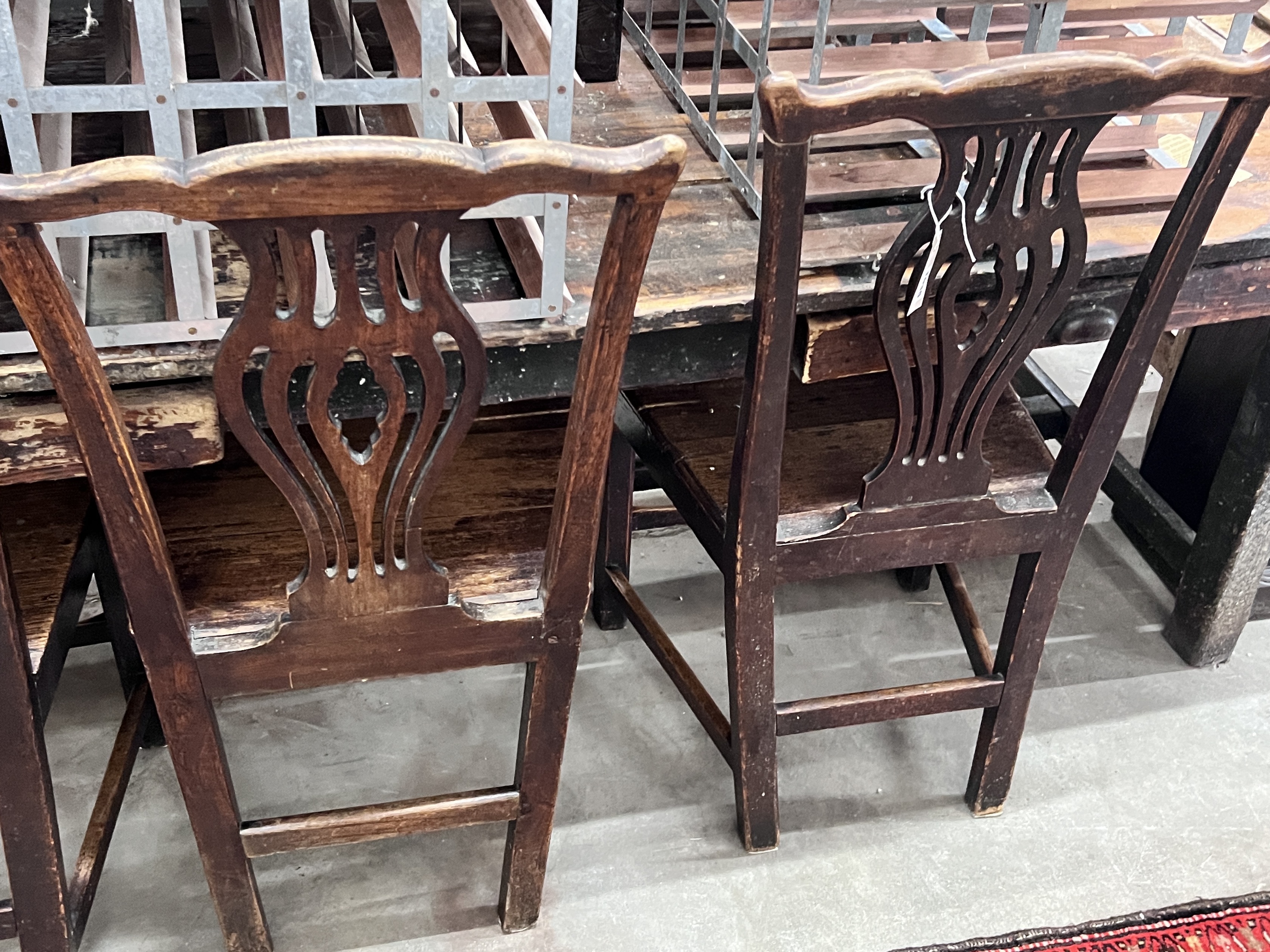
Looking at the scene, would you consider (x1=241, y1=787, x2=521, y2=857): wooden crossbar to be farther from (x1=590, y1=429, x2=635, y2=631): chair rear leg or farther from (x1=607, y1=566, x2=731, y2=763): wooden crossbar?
(x1=590, y1=429, x2=635, y2=631): chair rear leg

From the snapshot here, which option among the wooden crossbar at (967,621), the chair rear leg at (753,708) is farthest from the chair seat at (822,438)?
the wooden crossbar at (967,621)

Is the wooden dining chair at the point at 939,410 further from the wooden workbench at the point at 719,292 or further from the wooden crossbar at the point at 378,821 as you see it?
the wooden crossbar at the point at 378,821

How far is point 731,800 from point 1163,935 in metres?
0.60

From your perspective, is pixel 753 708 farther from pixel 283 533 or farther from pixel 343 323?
pixel 343 323

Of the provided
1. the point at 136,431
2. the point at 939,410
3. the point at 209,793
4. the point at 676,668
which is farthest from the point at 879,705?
the point at 136,431

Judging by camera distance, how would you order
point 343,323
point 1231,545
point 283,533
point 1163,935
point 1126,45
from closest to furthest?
1. point 343,323
2. point 283,533
3. point 1126,45
4. point 1163,935
5. point 1231,545

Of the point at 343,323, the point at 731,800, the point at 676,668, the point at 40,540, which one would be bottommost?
the point at 731,800

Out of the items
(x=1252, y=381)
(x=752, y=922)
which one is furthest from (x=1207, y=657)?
(x=752, y=922)

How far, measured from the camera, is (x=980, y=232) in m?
1.18

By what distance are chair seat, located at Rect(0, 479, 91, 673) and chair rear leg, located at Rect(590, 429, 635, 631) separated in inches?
28.7

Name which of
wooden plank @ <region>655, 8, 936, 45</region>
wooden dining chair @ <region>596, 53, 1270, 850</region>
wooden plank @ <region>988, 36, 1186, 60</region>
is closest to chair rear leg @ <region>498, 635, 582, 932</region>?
wooden dining chair @ <region>596, 53, 1270, 850</region>

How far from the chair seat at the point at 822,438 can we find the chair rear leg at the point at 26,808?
0.79 m

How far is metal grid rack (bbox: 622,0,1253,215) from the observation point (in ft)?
4.58

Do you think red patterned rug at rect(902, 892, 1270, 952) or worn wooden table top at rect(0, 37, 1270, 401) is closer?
worn wooden table top at rect(0, 37, 1270, 401)
